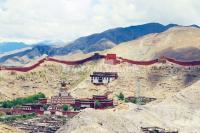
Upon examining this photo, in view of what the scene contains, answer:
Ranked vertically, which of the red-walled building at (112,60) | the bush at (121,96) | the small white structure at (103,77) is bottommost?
the bush at (121,96)

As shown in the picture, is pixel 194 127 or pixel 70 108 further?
pixel 70 108

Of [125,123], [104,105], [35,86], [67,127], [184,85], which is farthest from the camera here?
[35,86]

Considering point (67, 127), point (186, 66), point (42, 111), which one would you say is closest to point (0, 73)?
point (42, 111)

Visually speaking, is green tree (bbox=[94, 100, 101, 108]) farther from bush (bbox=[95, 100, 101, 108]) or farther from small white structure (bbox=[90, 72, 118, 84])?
small white structure (bbox=[90, 72, 118, 84])

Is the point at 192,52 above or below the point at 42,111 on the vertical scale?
above

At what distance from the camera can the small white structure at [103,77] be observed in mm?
137250

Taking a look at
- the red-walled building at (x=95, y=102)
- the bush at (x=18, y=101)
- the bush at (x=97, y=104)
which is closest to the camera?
the bush at (x=97, y=104)

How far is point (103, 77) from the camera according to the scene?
451ft

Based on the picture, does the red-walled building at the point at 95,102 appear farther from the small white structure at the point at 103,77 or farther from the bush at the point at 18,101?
the small white structure at the point at 103,77


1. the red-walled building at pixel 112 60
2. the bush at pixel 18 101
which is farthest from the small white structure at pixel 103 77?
the bush at pixel 18 101

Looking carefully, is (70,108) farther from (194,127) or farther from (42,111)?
(194,127)

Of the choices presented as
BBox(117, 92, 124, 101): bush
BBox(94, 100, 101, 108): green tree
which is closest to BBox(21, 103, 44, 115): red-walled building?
BBox(94, 100, 101, 108): green tree

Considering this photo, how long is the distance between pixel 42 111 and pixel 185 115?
34352mm

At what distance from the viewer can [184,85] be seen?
135 m
